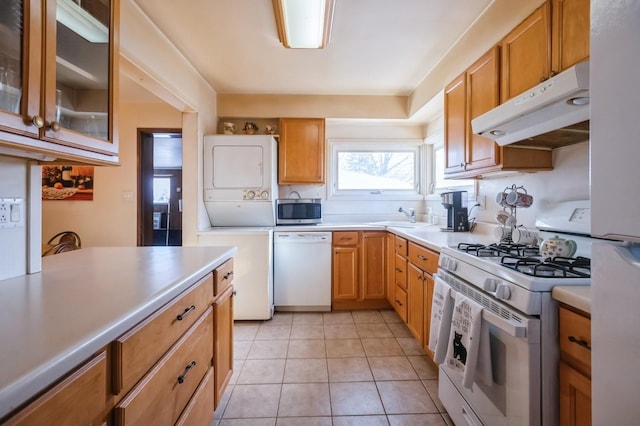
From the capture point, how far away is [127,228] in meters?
3.28

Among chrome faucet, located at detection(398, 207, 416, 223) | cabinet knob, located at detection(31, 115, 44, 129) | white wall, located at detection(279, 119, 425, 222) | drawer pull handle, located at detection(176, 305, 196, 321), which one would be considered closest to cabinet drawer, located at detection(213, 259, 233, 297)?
drawer pull handle, located at detection(176, 305, 196, 321)

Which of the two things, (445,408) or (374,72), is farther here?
(374,72)

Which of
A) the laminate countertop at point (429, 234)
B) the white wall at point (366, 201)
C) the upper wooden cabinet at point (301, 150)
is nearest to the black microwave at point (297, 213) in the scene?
the laminate countertop at point (429, 234)

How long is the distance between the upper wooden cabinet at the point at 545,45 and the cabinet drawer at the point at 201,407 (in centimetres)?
214

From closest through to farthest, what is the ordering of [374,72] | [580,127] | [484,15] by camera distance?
[580,127]
[484,15]
[374,72]

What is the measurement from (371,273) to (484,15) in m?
2.34

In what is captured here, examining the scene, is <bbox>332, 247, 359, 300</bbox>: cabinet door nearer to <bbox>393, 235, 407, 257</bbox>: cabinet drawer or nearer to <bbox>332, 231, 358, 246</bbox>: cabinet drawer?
<bbox>332, 231, 358, 246</bbox>: cabinet drawer

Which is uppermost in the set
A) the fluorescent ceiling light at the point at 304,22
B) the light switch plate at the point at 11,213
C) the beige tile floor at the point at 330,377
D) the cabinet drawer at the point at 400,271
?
the fluorescent ceiling light at the point at 304,22

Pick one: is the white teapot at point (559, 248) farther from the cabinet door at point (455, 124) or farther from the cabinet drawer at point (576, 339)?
the cabinet door at point (455, 124)

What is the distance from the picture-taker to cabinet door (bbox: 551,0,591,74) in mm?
1164

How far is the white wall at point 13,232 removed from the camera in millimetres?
1020

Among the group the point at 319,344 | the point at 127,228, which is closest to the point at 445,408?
the point at 319,344

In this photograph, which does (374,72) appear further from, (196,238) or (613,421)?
(613,421)

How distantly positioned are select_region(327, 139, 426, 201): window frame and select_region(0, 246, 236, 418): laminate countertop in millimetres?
2361
